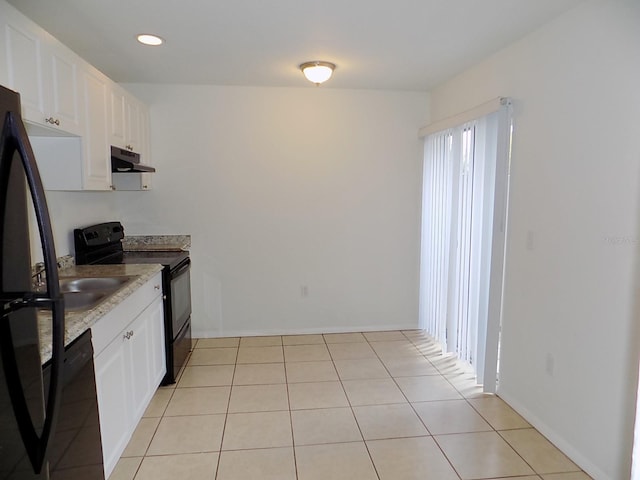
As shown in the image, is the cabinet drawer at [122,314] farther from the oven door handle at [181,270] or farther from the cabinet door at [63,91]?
the cabinet door at [63,91]

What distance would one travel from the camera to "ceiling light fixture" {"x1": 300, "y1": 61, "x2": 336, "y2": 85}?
10.6ft

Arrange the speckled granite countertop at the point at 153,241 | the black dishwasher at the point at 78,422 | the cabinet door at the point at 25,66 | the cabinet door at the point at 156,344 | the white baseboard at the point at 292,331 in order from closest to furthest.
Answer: the black dishwasher at the point at 78,422, the cabinet door at the point at 25,66, the cabinet door at the point at 156,344, the speckled granite countertop at the point at 153,241, the white baseboard at the point at 292,331

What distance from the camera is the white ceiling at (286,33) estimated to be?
2.26 metres

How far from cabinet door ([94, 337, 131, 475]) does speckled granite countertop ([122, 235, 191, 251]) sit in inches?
72.9

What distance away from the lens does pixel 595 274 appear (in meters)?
2.15

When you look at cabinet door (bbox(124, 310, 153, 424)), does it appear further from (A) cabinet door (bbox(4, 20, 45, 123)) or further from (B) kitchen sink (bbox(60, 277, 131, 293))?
(A) cabinet door (bbox(4, 20, 45, 123))

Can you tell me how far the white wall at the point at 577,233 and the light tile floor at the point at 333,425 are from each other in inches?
12.2

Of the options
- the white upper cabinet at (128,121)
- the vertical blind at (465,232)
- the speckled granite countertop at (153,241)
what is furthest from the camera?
the speckled granite countertop at (153,241)

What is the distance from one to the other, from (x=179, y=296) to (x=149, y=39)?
1889 mm

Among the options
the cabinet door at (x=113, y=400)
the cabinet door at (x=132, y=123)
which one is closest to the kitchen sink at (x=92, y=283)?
the cabinet door at (x=113, y=400)

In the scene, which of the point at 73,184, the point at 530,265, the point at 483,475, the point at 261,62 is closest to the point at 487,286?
the point at 530,265

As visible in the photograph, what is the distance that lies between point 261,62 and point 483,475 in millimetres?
3070

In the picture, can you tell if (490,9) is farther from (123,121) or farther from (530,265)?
(123,121)

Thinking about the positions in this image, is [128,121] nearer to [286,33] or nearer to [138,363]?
[286,33]
